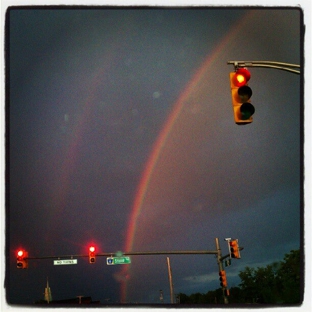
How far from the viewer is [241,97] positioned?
877cm

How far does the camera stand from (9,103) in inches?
307

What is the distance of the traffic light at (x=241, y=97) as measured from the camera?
28.2ft

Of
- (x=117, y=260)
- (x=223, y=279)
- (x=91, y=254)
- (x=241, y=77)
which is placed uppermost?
(x=241, y=77)

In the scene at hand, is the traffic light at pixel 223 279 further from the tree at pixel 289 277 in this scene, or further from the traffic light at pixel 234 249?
the tree at pixel 289 277

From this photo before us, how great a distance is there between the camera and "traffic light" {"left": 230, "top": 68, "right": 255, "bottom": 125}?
8.61 meters

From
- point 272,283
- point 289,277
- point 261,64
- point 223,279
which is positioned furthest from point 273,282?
point 261,64

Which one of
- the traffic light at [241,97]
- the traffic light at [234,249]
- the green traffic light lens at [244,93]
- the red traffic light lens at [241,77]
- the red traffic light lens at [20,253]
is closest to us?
the traffic light at [241,97]

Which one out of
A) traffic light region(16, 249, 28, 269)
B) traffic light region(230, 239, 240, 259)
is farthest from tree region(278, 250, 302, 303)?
traffic light region(16, 249, 28, 269)

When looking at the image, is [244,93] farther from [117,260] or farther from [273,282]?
[273,282]

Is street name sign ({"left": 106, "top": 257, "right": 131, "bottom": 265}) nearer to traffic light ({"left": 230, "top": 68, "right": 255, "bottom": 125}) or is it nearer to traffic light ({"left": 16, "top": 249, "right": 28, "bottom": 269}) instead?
traffic light ({"left": 16, "top": 249, "right": 28, "bottom": 269})

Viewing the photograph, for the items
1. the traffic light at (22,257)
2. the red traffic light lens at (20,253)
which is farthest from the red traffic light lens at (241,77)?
the red traffic light lens at (20,253)
